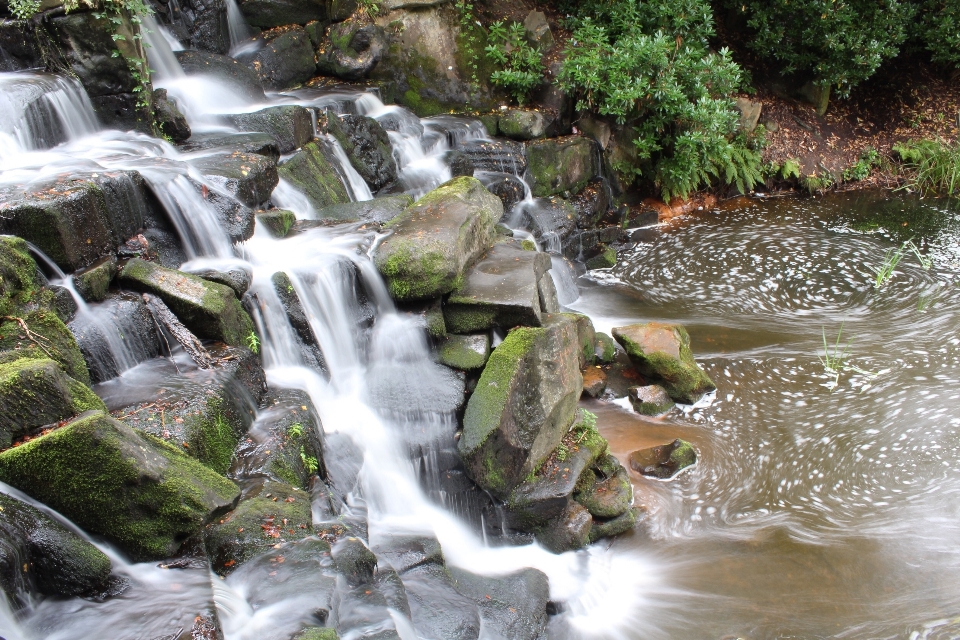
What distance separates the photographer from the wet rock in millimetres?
8047

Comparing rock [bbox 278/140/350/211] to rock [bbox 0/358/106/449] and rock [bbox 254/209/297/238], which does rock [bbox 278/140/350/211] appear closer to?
rock [bbox 254/209/297/238]

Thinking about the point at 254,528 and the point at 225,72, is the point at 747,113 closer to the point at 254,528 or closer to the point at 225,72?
the point at 225,72

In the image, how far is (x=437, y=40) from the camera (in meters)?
11.0

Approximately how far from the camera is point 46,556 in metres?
3.12

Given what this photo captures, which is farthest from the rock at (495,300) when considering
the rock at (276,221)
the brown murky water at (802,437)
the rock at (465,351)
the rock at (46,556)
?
the rock at (46,556)

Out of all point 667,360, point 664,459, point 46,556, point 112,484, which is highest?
point 112,484

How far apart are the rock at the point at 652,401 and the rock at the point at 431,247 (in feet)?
6.93

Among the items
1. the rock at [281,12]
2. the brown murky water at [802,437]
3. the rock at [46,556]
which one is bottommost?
the brown murky water at [802,437]

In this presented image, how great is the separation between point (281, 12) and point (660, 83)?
5766 millimetres

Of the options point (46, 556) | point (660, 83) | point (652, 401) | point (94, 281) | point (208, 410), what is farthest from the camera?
point (660, 83)

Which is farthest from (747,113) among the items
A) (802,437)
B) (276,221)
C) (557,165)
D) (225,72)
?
(276,221)

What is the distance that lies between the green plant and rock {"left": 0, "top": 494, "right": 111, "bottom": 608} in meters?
9.00

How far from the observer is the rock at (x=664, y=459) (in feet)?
19.6

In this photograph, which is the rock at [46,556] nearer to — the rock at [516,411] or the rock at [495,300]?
the rock at [516,411]
